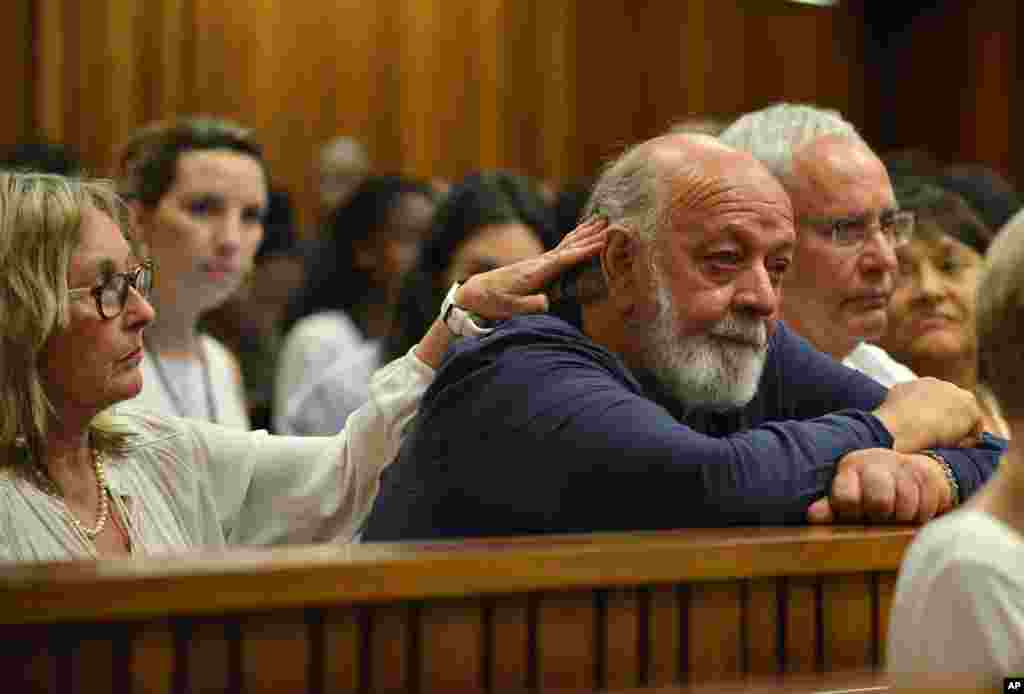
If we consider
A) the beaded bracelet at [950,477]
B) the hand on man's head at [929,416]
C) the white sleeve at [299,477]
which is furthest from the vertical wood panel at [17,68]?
the beaded bracelet at [950,477]

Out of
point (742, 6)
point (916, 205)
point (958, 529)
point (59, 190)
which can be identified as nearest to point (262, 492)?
point (59, 190)

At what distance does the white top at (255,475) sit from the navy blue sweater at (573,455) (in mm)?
133

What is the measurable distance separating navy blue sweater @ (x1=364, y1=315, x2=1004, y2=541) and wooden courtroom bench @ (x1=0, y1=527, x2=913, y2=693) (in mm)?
153

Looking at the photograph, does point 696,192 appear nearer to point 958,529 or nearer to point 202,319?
point 958,529

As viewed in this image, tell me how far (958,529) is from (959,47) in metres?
8.32

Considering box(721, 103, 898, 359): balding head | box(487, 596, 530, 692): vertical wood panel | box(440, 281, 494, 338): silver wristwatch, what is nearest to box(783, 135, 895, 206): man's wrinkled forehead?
box(721, 103, 898, 359): balding head

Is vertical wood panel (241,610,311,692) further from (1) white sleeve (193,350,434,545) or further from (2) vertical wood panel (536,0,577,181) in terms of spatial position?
(2) vertical wood panel (536,0,577,181)

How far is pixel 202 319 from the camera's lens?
548 centimetres

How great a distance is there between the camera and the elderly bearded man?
231 cm

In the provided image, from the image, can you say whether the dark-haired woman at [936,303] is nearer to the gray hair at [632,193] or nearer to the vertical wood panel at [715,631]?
the gray hair at [632,193]

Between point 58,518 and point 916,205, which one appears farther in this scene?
point 916,205

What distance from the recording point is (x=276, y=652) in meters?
1.73

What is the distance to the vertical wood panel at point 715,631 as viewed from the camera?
1974 mm

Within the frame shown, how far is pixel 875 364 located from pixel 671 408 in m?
0.99
